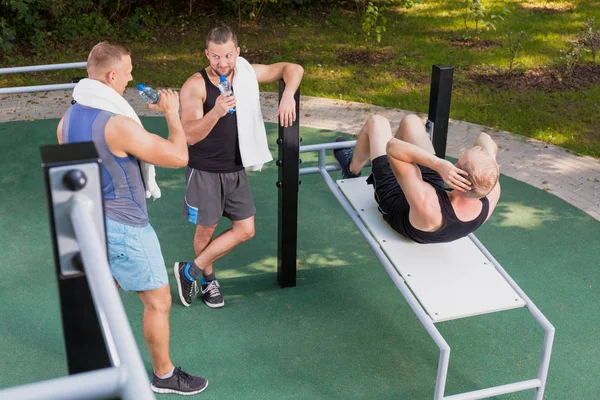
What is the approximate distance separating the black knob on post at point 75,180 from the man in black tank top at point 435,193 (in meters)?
2.75

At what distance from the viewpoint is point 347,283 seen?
4844 mm

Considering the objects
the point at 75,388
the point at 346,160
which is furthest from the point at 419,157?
the point at 75,388

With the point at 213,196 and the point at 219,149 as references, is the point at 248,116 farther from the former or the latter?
the point at 213,196

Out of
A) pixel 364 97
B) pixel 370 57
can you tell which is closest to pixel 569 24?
pixel 370 57

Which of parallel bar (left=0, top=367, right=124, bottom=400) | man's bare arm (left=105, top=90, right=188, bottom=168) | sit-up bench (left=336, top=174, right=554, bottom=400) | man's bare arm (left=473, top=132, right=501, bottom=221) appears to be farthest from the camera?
man's bare arm (left=473, top=132, right=501, bottom=221)

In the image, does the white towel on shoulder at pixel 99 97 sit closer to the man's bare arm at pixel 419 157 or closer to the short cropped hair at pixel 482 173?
the man's bare arm at pixel 419 157

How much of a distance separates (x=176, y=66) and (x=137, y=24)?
6.61ft

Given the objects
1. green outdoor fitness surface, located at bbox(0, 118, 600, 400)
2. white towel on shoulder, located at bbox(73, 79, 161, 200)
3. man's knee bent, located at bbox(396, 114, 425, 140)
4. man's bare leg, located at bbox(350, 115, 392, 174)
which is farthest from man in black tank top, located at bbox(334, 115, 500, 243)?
white towel on shoulder, located at bbox(73, 79, 161, 200)

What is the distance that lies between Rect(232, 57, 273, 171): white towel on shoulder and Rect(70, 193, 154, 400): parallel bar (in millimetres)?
3040

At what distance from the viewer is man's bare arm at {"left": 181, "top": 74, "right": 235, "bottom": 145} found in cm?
391

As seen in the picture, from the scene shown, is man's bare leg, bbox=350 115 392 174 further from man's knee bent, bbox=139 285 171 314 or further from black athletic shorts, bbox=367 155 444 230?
man's knee bent, bbox=139 285 171 314

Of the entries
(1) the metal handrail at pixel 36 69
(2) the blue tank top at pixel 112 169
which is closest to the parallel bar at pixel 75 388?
(2) the blue tank top at pixel 112 169

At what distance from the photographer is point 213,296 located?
4527mm

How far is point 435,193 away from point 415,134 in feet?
2.82
